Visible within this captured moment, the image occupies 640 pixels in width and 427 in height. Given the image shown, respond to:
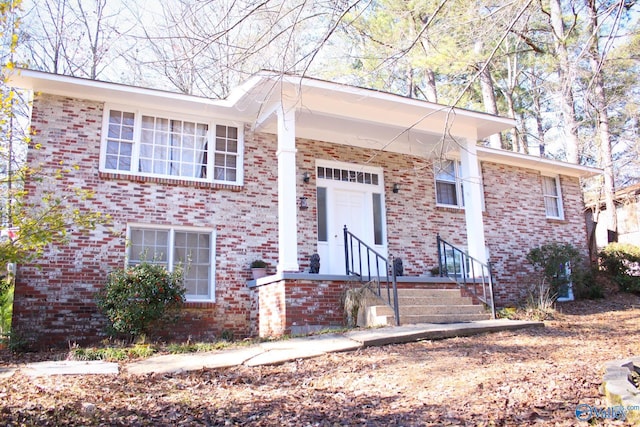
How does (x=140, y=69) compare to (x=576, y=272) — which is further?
(x=140, y=69)

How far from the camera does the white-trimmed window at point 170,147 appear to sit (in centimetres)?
998

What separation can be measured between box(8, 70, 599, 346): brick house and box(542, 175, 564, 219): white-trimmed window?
13.3 feet

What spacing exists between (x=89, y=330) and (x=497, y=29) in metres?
7.54

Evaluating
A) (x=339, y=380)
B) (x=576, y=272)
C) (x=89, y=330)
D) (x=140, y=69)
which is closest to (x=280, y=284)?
(x=89, y=330)

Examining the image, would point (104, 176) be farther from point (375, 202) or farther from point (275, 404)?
point (275, 404)

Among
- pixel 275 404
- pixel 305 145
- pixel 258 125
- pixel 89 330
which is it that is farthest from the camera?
pixel 305 145

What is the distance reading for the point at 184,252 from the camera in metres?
10.1

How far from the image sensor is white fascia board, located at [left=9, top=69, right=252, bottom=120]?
9180 mm

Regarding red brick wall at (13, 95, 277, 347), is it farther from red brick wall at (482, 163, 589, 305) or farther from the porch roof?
red brick wall at (482, 163, 589, 305)

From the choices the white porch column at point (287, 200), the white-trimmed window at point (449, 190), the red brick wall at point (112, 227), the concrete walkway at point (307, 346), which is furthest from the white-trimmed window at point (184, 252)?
the white-trimmed window at point (449, 190)

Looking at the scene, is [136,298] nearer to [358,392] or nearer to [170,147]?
[170,147]

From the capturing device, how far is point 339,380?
5.48m

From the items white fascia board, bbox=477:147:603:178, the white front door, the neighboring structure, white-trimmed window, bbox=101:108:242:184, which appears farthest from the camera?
the neighboring structure

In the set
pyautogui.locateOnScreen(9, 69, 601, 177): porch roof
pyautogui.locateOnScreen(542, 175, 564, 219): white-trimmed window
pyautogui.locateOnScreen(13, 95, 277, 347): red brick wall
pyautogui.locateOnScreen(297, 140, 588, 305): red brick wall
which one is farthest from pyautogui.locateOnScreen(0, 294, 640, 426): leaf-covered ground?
pyautogui.locateOnScreen(542, 175, 564, 219): white-trimmed window
